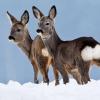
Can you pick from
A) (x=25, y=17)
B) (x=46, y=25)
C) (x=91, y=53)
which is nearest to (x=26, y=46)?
(x=25, y=17)

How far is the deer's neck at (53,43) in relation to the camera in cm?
1159

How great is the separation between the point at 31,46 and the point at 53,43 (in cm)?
202

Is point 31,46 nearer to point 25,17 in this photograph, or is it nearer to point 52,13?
point 25,17

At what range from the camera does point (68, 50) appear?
10898 millimetres

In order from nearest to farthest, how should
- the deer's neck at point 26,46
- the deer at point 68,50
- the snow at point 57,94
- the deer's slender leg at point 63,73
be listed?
the snow at point 57,94
the deer at point 68,50
the deer's slender leg at point 63,73
the deer's neck at point 26,46

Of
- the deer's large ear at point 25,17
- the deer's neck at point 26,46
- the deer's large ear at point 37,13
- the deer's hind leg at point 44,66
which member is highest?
the deer's large ear at point 37,13

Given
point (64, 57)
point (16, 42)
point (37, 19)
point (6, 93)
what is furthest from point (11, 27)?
point (6, 93)

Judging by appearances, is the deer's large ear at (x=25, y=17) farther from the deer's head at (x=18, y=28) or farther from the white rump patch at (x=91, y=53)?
the white rump patch at (x=91, y=53)

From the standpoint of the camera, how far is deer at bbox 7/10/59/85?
1249 cm

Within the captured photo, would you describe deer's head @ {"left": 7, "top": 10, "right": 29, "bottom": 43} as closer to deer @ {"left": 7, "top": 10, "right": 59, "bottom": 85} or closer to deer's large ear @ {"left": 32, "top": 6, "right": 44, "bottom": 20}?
deer @ {"left": 7, "top": 10, "right": 59, "bottom": 85}

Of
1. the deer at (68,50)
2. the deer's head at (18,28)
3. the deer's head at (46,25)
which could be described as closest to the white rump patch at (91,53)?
the deer at (68,50)

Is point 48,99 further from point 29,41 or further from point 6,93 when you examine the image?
point 29,41

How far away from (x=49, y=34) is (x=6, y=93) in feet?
15.9

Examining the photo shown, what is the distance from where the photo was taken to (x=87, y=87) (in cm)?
709
